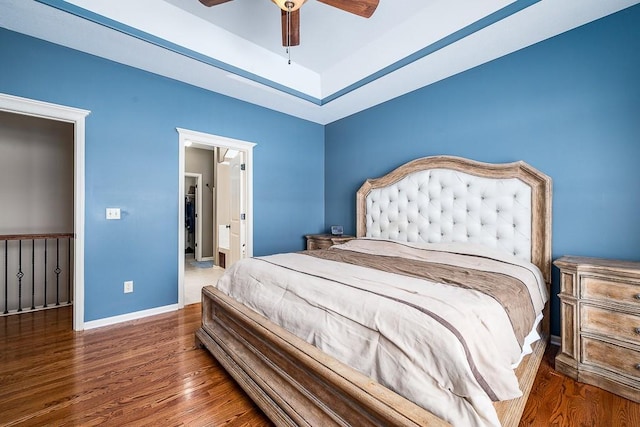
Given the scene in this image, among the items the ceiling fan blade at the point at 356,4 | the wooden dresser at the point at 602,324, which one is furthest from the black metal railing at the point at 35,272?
the wooden dresser at the point at 602,324

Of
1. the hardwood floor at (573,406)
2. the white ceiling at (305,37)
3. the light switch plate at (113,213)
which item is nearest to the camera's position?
the hardwood floor at (573,406)

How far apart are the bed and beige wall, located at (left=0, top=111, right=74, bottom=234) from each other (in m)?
2.90

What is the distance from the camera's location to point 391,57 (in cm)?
293

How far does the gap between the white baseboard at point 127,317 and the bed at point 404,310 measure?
3.76 feet

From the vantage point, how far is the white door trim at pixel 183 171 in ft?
10.6

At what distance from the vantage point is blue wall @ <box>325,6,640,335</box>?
205cm

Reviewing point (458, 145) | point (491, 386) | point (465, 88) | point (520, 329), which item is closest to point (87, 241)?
point (491, 386)

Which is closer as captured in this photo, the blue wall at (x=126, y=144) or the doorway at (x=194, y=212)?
the blue wall at (x=126, y=144)

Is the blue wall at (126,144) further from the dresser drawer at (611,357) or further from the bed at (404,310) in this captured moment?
the dresser drawer at (611,357)

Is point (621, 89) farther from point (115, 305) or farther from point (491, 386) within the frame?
point (115, 305)

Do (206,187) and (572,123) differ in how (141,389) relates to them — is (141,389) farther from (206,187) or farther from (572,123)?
(206,187)

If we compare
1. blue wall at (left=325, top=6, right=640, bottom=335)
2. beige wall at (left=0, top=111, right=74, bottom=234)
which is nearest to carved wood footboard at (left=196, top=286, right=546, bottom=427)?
blue wall at (left=325, top=6, right=640, bottom=335)

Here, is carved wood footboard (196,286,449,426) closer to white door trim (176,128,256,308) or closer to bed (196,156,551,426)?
bed (196,156,551,426)

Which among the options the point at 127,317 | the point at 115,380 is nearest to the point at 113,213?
the point at 127,317
